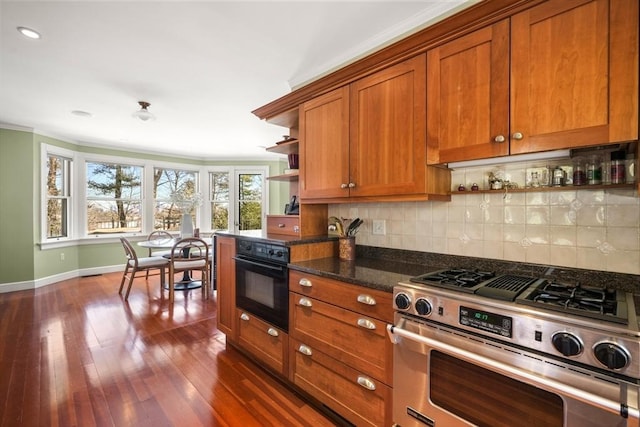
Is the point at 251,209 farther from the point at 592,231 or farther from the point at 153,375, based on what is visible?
the point at 592,231

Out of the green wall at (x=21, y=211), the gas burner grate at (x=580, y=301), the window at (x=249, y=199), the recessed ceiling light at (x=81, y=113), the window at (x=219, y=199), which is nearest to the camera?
the gas burner grate at (x=580, y=301)

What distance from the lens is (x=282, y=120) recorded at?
2.77 metres

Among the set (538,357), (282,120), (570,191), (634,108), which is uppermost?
(282,120)

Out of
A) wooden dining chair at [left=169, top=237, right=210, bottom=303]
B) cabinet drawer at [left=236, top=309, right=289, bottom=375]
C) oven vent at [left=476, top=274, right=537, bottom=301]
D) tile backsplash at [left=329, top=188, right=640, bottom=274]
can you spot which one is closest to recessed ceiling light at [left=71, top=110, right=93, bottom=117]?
wooden dining chair at [left=169, top=237, right=210, bottom=303]

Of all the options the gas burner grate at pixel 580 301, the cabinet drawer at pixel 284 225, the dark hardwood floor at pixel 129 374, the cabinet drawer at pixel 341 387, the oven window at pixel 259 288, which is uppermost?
the cabinet drawer at pixel 284 225

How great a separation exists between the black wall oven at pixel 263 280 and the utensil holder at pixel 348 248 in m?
0.43

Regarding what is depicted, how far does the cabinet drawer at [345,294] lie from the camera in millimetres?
1479

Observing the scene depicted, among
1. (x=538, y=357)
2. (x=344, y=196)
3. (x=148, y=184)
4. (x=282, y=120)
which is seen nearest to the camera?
(x=538, y=357)

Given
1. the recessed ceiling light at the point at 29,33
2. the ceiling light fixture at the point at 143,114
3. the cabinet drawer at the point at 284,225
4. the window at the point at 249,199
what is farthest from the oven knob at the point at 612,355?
the window at the point at 249,199

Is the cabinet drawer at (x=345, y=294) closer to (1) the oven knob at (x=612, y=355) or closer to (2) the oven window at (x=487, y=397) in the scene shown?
(2) the oven window at (x=487, y=397)

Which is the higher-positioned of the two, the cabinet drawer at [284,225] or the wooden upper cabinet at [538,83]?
the wooden upper cabinet at [538,83]

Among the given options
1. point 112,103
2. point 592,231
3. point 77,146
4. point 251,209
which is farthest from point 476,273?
point 77,146

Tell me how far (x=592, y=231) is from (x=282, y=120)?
2366 mm

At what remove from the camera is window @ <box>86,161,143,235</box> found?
559 centimetres
